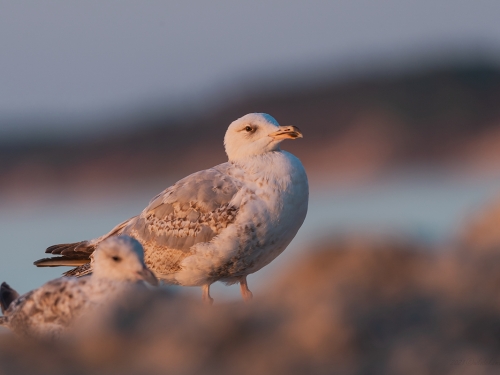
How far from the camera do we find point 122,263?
8.41m

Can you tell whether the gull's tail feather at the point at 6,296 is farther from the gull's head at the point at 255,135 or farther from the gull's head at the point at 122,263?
the gull's head at the point at 255,135

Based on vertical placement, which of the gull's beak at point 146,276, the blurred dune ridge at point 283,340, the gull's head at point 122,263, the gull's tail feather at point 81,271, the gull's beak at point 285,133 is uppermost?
the gull's beak at point 285,133

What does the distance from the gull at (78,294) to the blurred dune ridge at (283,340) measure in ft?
0.81

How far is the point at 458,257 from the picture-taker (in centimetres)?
1168

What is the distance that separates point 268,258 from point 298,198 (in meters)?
0.66

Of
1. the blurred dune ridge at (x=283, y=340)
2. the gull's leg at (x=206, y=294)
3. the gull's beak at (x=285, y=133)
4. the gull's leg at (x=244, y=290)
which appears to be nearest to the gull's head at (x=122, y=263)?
the blurred dune ridge at (x=283, y=340)

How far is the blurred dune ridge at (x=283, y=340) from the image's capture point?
19.9 ft

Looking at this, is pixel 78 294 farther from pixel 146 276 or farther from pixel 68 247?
pixel 68 247

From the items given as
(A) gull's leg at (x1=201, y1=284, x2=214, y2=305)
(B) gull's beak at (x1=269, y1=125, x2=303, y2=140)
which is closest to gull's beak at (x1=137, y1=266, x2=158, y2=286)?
(A) gull's leg at (x1=201, y1=284, x2=214, y2=305)

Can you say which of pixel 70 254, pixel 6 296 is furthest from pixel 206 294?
pixel 6 296

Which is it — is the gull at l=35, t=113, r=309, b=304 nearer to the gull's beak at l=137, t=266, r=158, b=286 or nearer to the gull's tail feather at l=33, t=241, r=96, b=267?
the gull's tail feather at l=33, t=241, r=96, b=267

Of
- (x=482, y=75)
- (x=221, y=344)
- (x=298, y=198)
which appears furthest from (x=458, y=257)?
(x=482, y=75)

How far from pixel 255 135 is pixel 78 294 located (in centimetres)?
386

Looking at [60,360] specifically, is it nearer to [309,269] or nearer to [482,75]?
[309,269]
